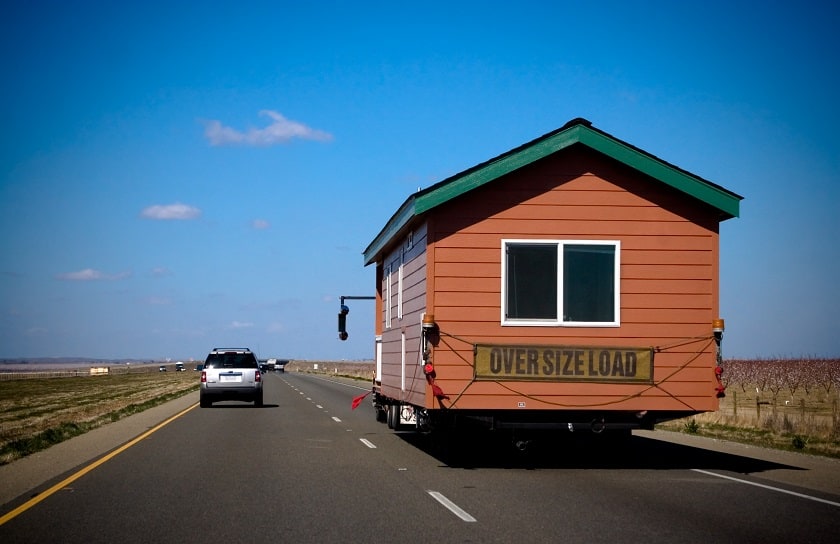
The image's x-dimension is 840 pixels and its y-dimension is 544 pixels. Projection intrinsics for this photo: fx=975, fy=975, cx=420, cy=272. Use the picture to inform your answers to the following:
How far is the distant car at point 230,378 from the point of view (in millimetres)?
31562

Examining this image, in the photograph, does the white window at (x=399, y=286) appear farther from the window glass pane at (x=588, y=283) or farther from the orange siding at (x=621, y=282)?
the window glass pane at (x=588, y=283)

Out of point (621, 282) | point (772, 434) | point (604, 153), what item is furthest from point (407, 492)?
point (772, 434)

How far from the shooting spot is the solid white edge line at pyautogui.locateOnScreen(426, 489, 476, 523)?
32.4 ft

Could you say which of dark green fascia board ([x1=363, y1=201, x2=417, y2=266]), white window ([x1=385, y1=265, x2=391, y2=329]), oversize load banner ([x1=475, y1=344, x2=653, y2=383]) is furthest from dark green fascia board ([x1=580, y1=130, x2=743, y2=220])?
white window ([x1=385, y1=265, x2=391, y2=329])

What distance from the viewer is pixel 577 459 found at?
16.3 metres

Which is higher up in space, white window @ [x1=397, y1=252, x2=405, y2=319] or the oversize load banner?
white window @ [x1=397, y1=252, x2=405, y2=319]

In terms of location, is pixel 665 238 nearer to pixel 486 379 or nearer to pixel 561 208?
pixel 561 208

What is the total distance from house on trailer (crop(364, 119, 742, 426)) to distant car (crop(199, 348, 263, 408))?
58.2 ft

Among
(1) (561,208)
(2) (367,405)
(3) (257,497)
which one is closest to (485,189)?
(1) (561,208)

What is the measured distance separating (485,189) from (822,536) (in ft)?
24.2

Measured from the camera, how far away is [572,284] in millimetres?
14672

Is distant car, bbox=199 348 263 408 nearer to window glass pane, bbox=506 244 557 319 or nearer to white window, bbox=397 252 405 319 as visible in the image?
white window, bbox=397 252 405 319

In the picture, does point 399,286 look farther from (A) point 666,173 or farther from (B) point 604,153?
(A) point 666,173

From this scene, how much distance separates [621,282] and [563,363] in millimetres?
1527
